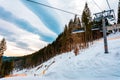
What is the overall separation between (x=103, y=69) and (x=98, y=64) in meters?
1.94

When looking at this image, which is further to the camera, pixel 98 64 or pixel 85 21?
pixel 85 21

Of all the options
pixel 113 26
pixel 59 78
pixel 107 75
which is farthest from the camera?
pixel 113 26

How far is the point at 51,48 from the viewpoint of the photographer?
99.2m

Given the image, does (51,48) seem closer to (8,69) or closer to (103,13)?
(8,69)

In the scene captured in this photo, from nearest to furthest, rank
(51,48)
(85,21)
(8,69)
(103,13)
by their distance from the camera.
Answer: (103,13), (85,21), (8,69), (51,48)

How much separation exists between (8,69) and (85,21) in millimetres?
44434

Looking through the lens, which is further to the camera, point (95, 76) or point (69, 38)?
point (69, 38)

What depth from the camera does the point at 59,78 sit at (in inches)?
584

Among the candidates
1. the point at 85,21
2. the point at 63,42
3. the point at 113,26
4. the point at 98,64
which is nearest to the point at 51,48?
the point at 63,42

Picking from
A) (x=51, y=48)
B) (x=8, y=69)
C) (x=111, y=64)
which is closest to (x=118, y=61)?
(x=111, y=64)

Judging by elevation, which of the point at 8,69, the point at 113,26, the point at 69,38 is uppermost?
the point at 69,38

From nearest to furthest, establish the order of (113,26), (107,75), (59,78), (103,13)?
(107,75) < (59,78) < (103,13) < (113,26)

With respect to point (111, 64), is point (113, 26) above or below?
above

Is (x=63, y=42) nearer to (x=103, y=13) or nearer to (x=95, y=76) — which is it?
(x=103, y=13)
